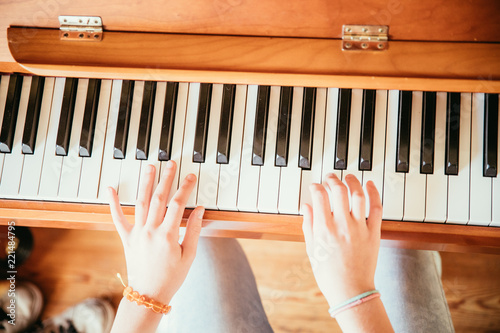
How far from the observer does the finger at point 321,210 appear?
94 cm

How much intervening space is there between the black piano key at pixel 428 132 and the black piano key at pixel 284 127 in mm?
359

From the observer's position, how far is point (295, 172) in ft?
3.28

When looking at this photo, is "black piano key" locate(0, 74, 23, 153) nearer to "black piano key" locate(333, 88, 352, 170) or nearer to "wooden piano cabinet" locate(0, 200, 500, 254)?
"wooden piano cabinet" locate(0, 200, 500, 254)

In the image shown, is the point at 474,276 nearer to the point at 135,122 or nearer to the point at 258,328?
the point at 258,328

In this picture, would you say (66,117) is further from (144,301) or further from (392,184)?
(392,184)

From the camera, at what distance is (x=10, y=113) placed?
3.51ft

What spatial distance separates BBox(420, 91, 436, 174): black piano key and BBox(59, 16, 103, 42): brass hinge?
2.97ft

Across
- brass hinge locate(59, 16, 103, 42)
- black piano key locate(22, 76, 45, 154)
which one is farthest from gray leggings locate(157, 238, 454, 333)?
brass hinge locate(59, 16, 103, 42)

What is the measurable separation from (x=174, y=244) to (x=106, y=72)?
0.50m

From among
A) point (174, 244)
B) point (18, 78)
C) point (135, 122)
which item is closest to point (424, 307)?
point (174, 244)

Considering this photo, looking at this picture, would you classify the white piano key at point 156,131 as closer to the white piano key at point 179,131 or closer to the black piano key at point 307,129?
the white piano key at point 179,131

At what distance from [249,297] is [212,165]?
1.68ft

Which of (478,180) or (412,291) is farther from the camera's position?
(412,291)

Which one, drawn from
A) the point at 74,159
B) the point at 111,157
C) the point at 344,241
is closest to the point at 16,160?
the point at 74,159
